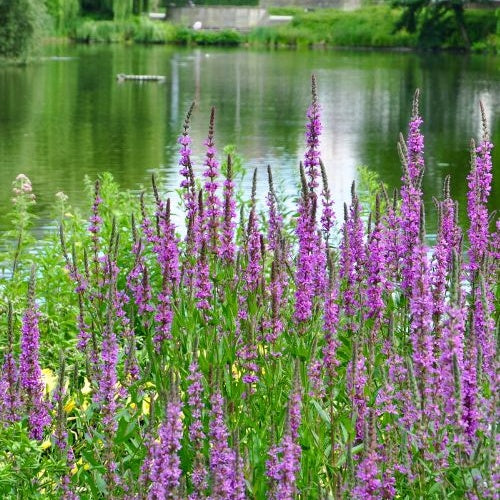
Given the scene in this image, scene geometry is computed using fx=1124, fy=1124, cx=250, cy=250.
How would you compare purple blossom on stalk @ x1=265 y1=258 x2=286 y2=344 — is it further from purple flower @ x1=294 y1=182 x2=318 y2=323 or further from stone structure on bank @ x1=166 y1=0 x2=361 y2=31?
stone structure on bank @ x1=166 y1=0 x2=361 y2=31

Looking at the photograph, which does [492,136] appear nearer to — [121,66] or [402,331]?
[402,331]

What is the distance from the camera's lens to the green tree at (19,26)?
37.7m

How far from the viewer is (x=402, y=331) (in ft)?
15.8

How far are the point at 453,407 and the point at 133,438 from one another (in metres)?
1.79

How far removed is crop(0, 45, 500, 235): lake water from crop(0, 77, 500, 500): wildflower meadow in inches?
210

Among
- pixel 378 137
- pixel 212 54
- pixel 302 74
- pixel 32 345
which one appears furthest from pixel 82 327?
pixel 212 54

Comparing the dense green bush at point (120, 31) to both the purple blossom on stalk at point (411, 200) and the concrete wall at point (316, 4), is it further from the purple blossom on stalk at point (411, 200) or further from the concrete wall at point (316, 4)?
the purple blossom on stalk at point (411, 200)

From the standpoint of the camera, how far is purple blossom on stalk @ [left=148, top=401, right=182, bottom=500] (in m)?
2.73

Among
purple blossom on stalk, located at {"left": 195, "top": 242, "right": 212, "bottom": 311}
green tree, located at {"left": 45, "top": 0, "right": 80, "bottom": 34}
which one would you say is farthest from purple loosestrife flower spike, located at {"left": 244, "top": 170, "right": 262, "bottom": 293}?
green tree, located at {"left": 45, "top": 0, "right": 80, "bottom": 34}

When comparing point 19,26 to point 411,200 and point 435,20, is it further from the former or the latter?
point 411,200

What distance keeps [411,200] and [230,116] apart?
24320 millimetres

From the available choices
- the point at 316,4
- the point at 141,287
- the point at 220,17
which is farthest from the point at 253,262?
the point at 316,4

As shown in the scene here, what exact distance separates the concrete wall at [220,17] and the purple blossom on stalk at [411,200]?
74.1m

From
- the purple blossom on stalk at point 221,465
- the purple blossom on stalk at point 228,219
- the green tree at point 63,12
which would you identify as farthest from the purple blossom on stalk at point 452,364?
the green tree at point 63,12
